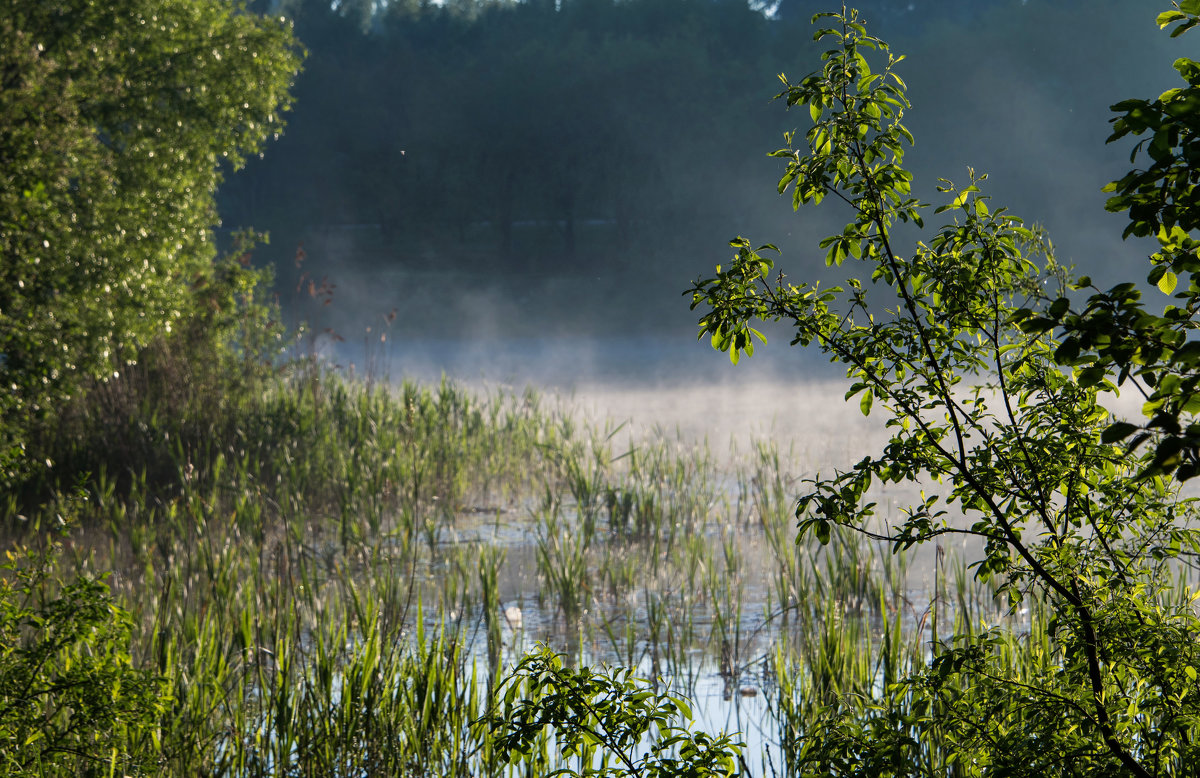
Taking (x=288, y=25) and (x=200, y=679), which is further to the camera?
(x=288, y=25)

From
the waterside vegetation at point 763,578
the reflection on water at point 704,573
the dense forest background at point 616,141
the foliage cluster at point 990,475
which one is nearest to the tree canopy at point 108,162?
the waterside vegetation at point 763,578

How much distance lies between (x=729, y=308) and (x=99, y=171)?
756 cm

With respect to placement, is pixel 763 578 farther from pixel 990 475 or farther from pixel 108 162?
pixel 108 162

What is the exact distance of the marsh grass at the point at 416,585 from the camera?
3746 millimetres

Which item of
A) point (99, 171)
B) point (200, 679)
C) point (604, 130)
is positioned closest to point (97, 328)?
point (99, 171)

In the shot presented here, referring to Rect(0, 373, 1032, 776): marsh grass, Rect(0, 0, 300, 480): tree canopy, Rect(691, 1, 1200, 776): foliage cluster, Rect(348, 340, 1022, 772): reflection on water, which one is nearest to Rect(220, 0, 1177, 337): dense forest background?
Rect(0, 0, 300, 480): tree canopy

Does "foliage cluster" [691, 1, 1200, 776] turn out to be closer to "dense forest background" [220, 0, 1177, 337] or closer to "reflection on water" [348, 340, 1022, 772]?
"reflection on water" [348, 340, 1022, 772]

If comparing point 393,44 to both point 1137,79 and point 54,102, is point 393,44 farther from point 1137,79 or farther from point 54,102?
point 54,102

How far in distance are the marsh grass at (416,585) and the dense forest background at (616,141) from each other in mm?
31684

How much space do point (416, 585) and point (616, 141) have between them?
39.4 metres

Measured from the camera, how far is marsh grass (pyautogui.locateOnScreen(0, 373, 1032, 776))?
147 inches

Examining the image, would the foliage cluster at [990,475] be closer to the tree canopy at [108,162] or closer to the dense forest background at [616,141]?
the tree canopy at [108,162]

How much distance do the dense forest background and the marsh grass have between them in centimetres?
3168

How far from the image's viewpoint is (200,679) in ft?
12.9
